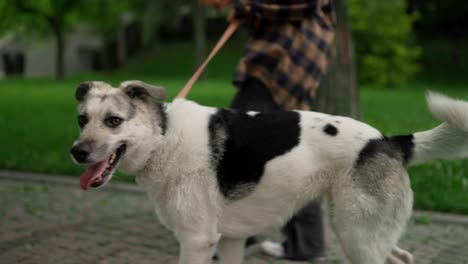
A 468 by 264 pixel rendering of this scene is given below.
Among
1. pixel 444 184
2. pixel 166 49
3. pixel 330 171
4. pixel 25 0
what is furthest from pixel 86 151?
pixel 166 49

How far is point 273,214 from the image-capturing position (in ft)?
11.9

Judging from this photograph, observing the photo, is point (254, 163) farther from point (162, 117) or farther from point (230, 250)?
point (230, 250)

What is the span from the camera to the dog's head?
10.5 feet

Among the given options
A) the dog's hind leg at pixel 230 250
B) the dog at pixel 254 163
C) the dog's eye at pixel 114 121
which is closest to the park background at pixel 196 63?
the dog at pixel 254 163

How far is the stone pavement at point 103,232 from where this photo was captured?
4.91 m

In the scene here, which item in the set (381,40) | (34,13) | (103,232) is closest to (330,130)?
(103,232)

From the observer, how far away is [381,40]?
26391 mm

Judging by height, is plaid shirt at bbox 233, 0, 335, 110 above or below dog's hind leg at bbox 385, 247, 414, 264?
above

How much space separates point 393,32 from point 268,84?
76.1 feet

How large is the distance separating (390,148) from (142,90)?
1.67 meters

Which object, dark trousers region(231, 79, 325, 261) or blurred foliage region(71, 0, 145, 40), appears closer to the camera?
dark trousers region(231, 79, 325, 261)

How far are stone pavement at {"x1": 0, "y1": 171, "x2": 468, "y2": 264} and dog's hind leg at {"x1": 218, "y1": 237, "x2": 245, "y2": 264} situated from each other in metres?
0.92

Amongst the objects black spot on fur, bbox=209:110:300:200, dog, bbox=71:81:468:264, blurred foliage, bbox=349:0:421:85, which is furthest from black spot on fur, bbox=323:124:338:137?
blurred foliage, bbox=349:0:421:85

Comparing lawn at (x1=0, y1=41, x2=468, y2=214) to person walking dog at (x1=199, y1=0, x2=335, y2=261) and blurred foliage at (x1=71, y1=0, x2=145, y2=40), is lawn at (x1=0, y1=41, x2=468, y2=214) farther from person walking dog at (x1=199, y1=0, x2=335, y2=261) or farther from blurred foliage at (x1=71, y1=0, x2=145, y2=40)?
blurred foliage at (x1=71, y1=0, x2=145, y2=40)
